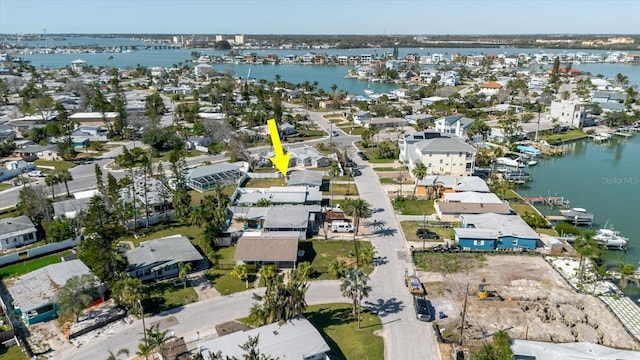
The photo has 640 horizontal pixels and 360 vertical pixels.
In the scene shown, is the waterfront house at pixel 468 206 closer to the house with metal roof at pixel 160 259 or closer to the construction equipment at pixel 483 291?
the construction equipment at pixel 483 291

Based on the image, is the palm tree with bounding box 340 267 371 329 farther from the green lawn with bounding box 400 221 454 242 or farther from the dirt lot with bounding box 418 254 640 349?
the green lawn with bounding box 400 221 454 242

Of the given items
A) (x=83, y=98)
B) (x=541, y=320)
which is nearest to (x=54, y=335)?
(x=541, y=320)

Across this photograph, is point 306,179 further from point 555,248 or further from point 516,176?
point 516,176

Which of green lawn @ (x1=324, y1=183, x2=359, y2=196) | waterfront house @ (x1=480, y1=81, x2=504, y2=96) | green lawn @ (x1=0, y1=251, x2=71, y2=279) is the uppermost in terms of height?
waterfront house @ (x1=480, y1=81, x2=504, y2=96)

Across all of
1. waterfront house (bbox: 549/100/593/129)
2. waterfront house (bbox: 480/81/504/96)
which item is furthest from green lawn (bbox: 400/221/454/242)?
waterfront house (bbox: 480/81/504/96)

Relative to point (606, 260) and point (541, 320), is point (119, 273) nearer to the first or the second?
point (541, 320)

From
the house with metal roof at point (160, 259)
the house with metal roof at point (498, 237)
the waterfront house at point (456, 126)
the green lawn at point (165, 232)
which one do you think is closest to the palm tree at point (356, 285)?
the house with metal roof at point (160, 259)
